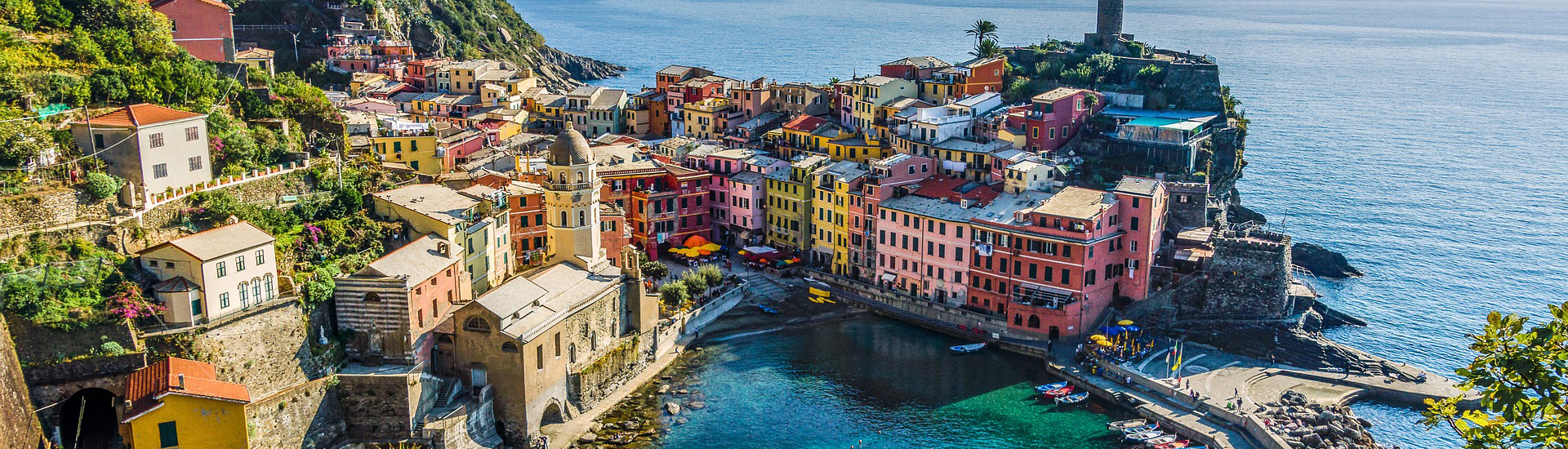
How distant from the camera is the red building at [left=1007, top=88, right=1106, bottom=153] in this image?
7425 centimetres

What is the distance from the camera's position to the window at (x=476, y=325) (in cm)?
4756

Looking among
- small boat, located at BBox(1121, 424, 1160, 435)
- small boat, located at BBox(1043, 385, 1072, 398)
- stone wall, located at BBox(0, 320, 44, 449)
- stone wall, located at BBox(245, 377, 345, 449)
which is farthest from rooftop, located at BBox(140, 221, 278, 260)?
small boat, located at BBox(1121, 424, 1160, 435)

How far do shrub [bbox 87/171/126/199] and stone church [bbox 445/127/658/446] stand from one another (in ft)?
40.8

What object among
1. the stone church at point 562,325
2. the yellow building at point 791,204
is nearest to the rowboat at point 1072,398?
the stone church at point 562,325

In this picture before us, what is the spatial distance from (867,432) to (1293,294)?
25.8m

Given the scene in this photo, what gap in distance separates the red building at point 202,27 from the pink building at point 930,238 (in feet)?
114

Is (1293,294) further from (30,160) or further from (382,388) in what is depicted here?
(30,160)

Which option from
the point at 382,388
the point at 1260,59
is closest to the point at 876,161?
the point at 382,388

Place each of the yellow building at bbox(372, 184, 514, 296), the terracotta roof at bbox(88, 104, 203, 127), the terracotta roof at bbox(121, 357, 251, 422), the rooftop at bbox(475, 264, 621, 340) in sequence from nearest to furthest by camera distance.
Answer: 1. the terracotta roof at bbox(121, 357, 251, 422)
2. the terracotta roof at bbox(88, 104, 203, 127)
3. the rooftop at bbox(475, 264, 621, 340)
4. the yellow building at bbox(372, 184, 514, 296)

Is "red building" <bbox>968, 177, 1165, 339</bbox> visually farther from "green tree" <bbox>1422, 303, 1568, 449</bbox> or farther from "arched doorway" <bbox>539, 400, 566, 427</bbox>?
"green tree" <bbox>1422, 303, 1568, 449</bbox>

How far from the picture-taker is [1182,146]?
7375 cm

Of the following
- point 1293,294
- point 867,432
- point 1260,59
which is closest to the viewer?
point 867,432

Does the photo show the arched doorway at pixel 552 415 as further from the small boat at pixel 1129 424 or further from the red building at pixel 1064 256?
the red building at pixel 1064 256

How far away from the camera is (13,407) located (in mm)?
35406
